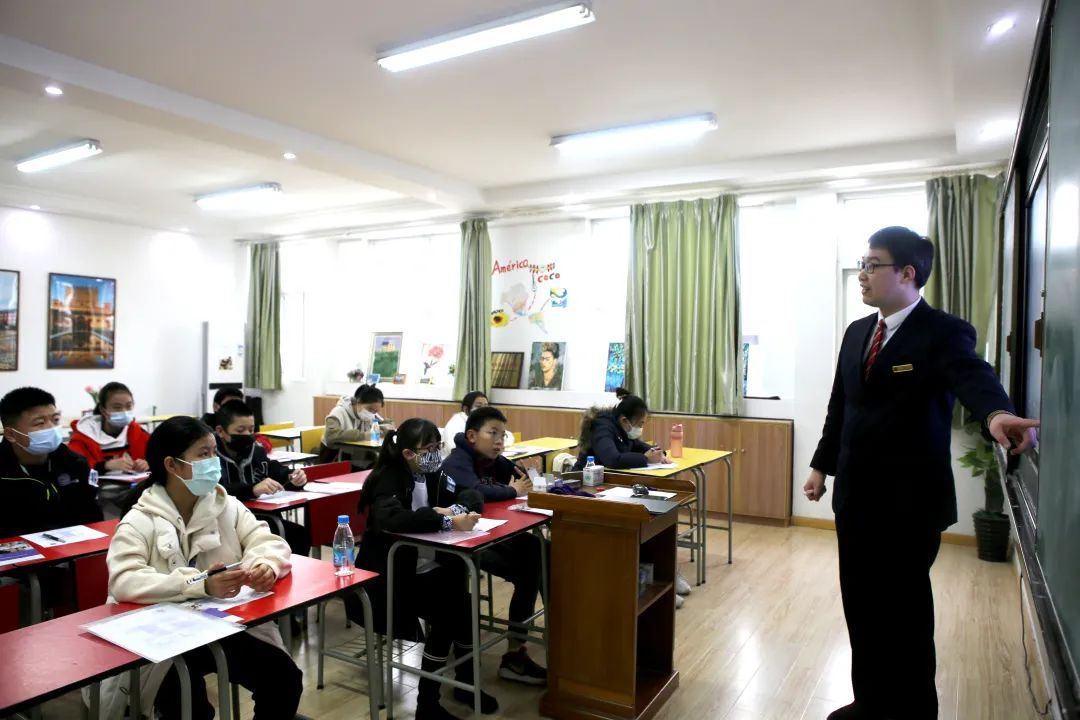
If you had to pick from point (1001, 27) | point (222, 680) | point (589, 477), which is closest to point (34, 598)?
point (222, 680)

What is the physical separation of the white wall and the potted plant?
9.25m

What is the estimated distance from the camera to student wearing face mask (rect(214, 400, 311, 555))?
3881 mm

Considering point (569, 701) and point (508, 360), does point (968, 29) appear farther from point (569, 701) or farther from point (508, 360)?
point (508, 360)

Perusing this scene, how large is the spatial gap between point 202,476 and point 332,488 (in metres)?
1.73

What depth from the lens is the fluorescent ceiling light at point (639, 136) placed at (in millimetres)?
5309

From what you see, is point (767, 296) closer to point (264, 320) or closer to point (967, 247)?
point (967, 247)

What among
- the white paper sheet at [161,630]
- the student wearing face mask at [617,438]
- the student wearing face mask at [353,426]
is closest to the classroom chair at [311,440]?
the student wearing face mask at [353,426]

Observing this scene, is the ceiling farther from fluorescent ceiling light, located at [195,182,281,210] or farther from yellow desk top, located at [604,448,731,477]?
yellow desk top, located at [604,448,731,477]

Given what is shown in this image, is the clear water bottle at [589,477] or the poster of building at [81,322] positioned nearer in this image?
the clear water bottle at [589,477]

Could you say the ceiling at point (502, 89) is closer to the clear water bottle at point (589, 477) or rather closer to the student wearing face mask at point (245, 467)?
the student wearing face mask at point (245, 467)

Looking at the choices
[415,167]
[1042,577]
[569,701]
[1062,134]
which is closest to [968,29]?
[1062,134]

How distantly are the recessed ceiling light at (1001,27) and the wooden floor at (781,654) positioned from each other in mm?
2924

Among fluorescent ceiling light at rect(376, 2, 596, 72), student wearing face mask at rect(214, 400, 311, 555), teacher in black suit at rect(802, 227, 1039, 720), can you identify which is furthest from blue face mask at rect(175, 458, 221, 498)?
fluorescent ceiling light at rect(376, 2, 596, 72)

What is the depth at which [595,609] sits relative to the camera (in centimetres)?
287
